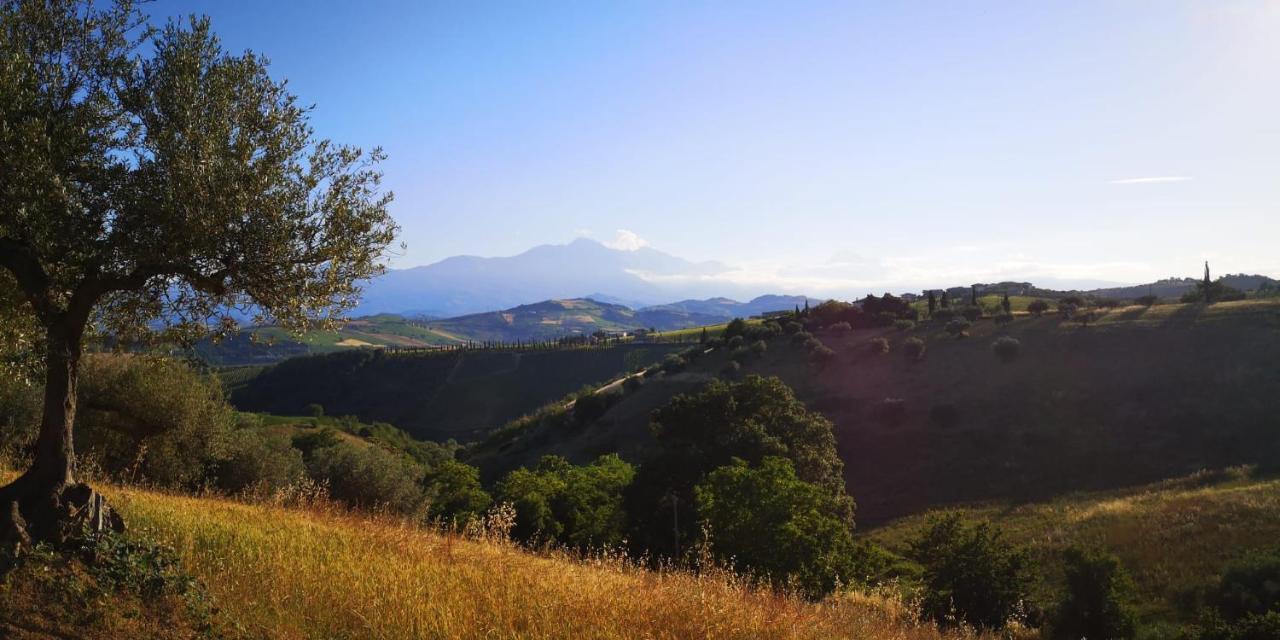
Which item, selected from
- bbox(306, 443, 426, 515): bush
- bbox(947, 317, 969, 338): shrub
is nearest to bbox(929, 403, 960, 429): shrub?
bbox(947, 317, 969, 338): shrub

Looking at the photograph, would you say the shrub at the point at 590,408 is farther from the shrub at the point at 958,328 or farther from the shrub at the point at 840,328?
the shrub at the point at 958,328

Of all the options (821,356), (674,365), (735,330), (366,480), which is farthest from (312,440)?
(735,330)

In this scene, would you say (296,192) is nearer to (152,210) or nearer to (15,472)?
(152,210)

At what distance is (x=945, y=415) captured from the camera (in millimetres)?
61031

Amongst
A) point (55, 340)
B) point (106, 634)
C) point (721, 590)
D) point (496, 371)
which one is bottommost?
point (496, 371)

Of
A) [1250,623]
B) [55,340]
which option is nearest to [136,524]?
[55,340]

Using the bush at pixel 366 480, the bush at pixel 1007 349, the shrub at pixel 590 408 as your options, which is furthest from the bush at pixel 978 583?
the shrub at pixel 590 408

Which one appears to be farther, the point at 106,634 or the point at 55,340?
the point at 55,340

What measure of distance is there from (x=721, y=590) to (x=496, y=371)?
13261 cm

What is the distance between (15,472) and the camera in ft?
43.9

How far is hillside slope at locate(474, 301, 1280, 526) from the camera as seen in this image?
4922cm

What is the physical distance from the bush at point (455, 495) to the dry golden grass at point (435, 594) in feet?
65.8

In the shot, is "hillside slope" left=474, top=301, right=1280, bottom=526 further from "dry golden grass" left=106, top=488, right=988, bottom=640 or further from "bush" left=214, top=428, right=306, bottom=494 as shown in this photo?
"dry golden grass" left=106, top=488, right=988, bottom=640

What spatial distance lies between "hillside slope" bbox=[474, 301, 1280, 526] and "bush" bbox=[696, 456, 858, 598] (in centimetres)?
2878
